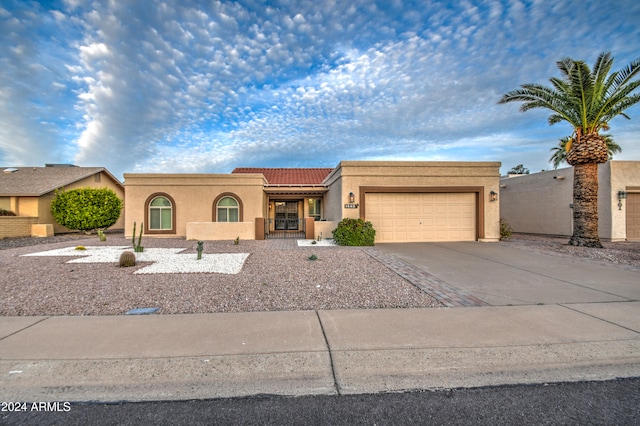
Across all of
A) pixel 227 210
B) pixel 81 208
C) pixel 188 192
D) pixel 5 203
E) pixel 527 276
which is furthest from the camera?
pixel 5 203

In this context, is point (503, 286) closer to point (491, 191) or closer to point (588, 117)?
point (491, 191)

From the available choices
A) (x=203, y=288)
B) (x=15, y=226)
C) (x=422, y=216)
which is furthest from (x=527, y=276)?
(x=15, y=226)

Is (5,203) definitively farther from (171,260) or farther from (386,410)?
(386,410)

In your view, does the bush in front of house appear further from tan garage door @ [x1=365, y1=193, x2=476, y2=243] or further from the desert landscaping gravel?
the desert landscaping gravel

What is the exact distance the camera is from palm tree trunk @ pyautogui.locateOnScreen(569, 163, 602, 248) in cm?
1307

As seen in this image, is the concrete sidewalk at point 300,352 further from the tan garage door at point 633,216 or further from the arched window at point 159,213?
the tan garage door at point 633,216

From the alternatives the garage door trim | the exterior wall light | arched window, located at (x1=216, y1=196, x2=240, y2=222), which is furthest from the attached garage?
arched window, located at (x1=216, y1=196, x2=240, y2=222)

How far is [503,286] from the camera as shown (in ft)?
22.2

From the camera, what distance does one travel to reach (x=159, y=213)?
17594 mm

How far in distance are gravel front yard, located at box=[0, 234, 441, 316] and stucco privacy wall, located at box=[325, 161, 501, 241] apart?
6.40 m

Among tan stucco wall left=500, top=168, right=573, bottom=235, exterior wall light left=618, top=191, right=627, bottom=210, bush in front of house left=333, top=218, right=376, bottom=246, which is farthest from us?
tan stucco wall left=500, top=168, right=573, bottom=235

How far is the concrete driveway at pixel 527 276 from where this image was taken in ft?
19.6

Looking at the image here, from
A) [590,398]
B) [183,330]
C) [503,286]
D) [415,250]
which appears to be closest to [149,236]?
[415,250]

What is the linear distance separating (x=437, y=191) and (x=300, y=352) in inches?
525
